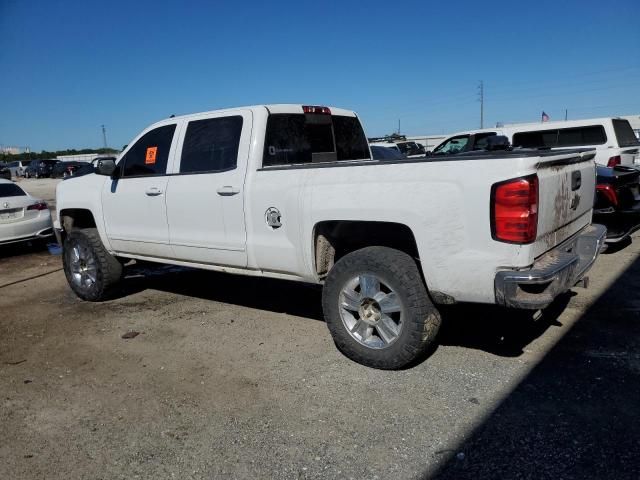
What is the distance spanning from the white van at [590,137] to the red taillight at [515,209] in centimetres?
760

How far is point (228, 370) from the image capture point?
161 inches

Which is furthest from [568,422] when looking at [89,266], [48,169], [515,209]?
[48,169]

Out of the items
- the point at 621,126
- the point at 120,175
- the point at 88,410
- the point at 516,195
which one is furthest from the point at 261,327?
the point at 621,126

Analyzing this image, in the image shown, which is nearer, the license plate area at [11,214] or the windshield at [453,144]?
the license plate area at [11,214]

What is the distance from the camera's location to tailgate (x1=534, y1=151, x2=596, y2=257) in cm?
333

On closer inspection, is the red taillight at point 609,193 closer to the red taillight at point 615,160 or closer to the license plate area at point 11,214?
the red taillight at point 615,160

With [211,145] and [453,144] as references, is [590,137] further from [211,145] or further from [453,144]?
[211,145]

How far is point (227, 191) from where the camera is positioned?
4508 millimetres

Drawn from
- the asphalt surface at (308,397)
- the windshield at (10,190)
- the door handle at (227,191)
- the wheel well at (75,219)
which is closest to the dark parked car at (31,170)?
the windshield at (10,190)

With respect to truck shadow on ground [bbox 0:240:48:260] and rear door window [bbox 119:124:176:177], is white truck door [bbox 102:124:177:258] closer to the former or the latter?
rear door window [bbox 119:124:176:177]

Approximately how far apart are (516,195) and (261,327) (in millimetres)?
2824

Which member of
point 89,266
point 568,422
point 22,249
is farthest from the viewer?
point 22,249

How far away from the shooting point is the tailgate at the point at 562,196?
3.33m

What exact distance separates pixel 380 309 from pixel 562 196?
1496 millimetres
